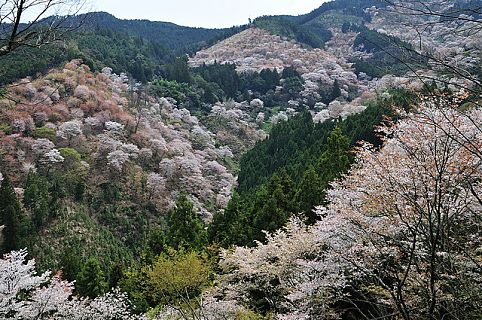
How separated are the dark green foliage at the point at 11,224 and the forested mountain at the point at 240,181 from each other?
0.12m

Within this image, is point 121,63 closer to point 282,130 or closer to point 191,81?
point 191,81

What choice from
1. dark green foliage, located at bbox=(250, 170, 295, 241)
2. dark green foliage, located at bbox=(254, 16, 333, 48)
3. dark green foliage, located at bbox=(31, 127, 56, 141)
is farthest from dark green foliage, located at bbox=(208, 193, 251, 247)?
dark green foliage, located at bbox=(254, 16, 333, 48)

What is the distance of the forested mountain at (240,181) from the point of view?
3.44 m

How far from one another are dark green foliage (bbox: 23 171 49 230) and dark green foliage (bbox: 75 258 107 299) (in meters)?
7.60

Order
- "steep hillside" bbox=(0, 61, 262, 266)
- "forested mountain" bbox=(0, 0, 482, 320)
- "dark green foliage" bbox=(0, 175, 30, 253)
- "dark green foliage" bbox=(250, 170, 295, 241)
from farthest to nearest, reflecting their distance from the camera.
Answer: "steep hillside" bbox=(0, 61, 262, 266) < "dark green foliage" bbox=(0, 175, 30, 253) < "dark green foliage" bbox=(250, 170, 295, 241) < "forested mountain" bbox=(0, 0, 482, 320)

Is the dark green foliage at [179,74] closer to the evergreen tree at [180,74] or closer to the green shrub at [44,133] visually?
the evergreen tree at [180,74]

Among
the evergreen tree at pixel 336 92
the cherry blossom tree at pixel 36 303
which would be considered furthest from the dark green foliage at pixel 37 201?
the evergreen tree at pixel 336 92

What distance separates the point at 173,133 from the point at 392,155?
3540cm

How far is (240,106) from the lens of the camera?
6381cm

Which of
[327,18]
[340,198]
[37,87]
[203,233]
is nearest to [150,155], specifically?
[37,87]

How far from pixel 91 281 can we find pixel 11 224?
7137 millimetres

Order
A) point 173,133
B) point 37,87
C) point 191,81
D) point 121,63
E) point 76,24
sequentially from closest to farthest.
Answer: point 76,24 → point 37,87 → point 173,133 → point 121,63 → point 191,81

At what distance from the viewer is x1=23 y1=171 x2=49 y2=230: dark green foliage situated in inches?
1014

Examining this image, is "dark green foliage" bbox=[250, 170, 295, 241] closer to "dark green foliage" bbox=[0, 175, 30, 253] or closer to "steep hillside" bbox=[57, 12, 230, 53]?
"dark green foliage" bbox=[0, 175, 30, 253]
